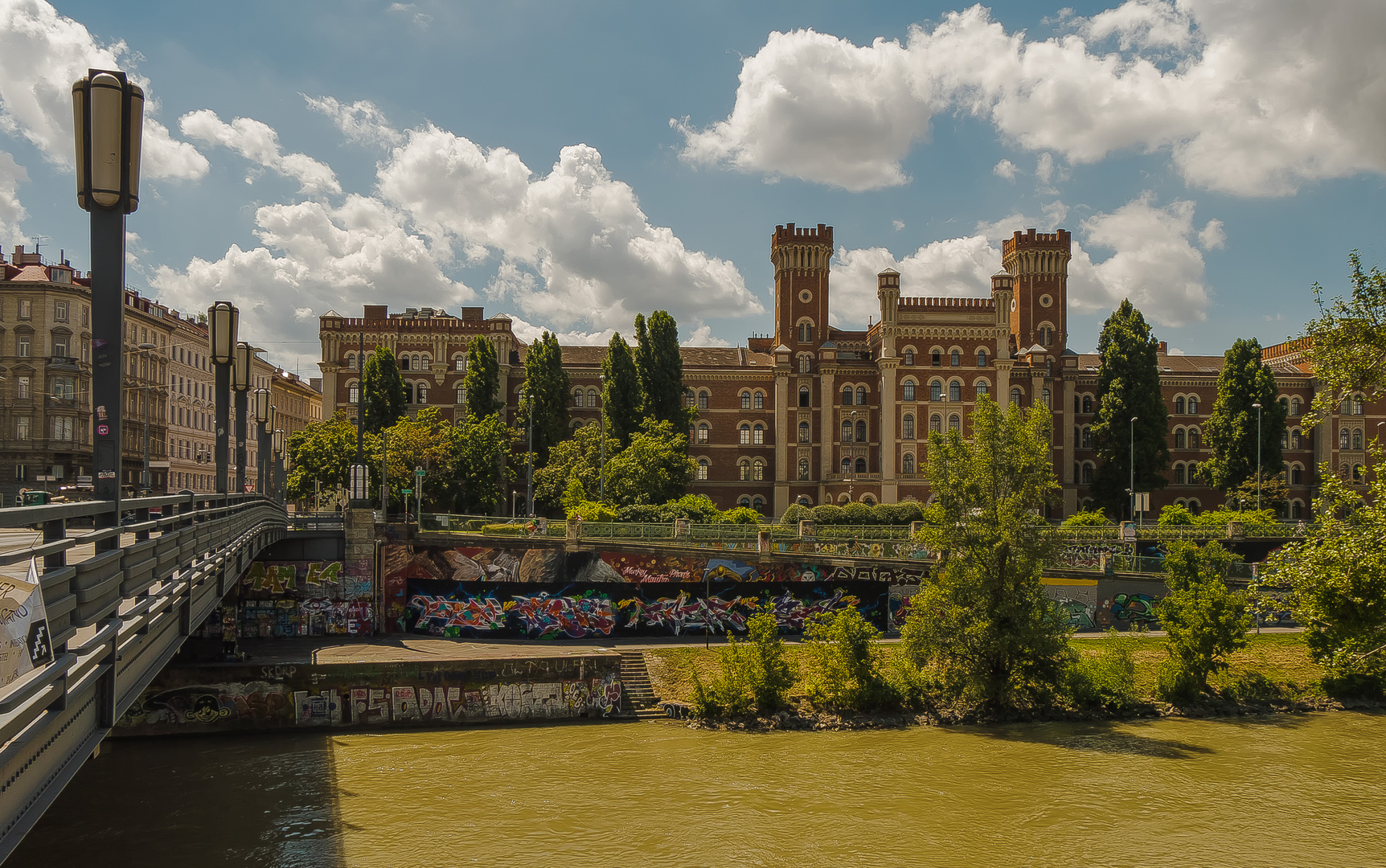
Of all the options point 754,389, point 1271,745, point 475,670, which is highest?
point 754,389

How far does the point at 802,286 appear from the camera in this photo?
71438 millimetres

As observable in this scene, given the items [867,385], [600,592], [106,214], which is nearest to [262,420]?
[600,592]

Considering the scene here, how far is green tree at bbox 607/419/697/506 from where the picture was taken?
5622 centimetres

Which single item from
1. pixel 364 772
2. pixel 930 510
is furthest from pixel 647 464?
pixel 364 772

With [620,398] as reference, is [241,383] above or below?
below

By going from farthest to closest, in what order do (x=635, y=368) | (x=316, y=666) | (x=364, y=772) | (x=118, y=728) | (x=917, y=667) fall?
(x=635, y=368), (x=917, y=667), (x=316, y=666), (x=118, y=728), (x=364, y=772)

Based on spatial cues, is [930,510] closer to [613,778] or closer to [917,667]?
[917,667]

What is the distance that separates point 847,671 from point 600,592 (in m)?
10.7

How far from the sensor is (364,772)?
23547mm

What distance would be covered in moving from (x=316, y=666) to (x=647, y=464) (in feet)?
101

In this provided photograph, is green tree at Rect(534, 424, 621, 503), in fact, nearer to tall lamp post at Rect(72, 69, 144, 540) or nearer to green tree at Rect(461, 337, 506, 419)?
green tree at Rect(461, 337, 506, 419)

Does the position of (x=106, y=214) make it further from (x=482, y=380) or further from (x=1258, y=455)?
(x=1258, y=455)

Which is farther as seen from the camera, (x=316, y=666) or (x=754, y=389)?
(x=754, y=389)

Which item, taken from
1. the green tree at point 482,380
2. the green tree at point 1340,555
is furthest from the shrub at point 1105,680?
the green tree at point 482,380
